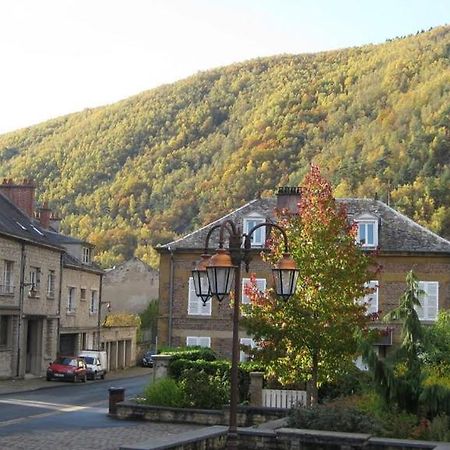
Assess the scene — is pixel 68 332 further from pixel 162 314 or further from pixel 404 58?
pixel 404 58

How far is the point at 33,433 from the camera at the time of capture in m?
20.0

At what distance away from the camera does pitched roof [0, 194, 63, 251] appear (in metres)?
40.6

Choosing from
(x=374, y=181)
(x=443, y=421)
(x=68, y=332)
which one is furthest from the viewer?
(x=374, y=181)

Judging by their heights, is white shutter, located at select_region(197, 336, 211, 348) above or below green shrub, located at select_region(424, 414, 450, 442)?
above

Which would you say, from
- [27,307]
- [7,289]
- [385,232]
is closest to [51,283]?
[27,307]

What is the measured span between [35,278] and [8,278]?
10.5 feet

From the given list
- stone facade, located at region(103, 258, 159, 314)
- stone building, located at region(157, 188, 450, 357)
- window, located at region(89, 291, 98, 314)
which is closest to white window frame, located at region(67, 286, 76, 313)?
window, located at region(89, 291, 98, 314)

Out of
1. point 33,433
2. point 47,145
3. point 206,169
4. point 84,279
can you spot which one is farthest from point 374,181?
point 33,433

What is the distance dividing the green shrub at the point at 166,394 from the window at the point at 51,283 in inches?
893

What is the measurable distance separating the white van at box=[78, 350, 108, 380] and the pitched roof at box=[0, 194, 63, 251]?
5.70 metres

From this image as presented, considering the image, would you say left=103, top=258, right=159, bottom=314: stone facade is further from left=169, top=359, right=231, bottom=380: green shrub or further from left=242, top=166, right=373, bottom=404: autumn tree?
left=242, top=166, right=373, bottom=404: autumn tree

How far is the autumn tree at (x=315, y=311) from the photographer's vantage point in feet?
75.4

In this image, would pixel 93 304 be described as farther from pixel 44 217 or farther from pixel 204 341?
pixel 204 341

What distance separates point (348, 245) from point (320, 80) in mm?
143129
